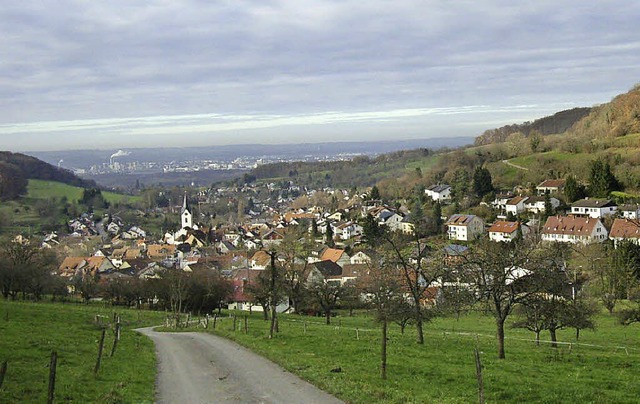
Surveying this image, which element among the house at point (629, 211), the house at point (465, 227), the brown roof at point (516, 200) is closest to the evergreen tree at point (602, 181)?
the house at point (629, 211)

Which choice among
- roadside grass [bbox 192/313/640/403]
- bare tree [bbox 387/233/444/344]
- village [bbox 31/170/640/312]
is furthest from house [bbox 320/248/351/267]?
roadside grass [bbox 192/313/640/403]

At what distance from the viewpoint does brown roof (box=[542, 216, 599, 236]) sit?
228 ft

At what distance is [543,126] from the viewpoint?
189 m

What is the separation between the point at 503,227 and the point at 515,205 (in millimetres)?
9781

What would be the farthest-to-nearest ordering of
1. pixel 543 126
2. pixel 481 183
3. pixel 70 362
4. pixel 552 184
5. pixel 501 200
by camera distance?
pixel 543 126 → pixel 481 183 → pixel 552 184 → pixel 501 200 → pixel 70 362

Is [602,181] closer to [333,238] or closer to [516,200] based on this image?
[516,200]

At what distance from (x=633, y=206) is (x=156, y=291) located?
54123mm

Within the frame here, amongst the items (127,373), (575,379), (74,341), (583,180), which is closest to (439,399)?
(575,379)

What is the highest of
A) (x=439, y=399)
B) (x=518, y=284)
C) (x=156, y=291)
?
(x=518, y=284)

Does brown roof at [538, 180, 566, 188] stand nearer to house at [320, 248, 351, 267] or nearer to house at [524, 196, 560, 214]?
house at [524, 196, 560, 214]

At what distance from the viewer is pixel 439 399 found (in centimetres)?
1316

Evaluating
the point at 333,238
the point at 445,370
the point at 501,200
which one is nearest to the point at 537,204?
the point at 501,200

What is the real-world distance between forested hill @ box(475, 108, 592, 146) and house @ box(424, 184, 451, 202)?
3183 inches

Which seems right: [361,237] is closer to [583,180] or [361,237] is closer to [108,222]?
[583,180]
